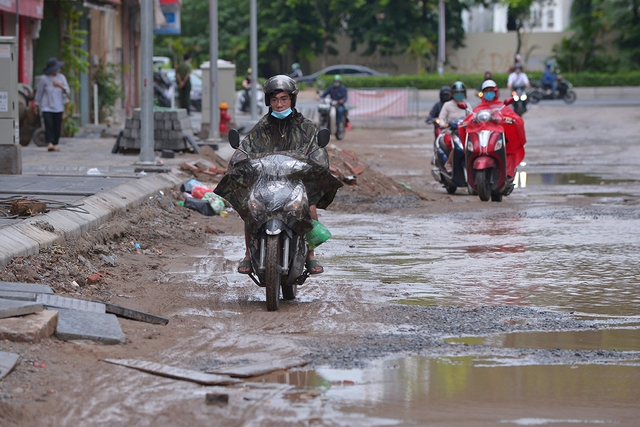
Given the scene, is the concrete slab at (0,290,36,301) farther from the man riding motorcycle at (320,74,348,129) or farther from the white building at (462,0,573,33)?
the white building at (462,0,573,33)

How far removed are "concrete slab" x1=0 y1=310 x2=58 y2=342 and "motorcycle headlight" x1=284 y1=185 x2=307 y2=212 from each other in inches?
72.3

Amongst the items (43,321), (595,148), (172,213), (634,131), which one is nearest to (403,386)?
(43,321)

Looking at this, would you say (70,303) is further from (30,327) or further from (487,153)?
(487,153)

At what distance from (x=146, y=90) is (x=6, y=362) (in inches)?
424

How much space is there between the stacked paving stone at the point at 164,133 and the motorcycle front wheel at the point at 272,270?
11.5m

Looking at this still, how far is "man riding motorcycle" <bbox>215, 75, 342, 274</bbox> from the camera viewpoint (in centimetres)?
757

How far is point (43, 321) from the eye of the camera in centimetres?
593

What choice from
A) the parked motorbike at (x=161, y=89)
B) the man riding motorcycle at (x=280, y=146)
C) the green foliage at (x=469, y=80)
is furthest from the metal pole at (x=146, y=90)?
the green foliage at (x=469, y=80)

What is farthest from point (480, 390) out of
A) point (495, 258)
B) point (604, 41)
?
point (604, 41)

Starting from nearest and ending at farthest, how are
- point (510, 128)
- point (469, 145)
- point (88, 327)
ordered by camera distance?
point (88, 327)
point (469, 145)
point (510, 128)

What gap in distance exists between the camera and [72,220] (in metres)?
9.43

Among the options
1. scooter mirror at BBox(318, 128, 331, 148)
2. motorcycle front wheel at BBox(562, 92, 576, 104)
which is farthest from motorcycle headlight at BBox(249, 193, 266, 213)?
motorcycle front wheel at BBox(562, 92, 576, 104)

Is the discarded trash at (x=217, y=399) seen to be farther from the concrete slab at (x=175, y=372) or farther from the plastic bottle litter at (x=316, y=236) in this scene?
the plastic bottle litter at (x=316, y=236)

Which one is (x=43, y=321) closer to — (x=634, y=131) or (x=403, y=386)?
(x=403, y=386)
